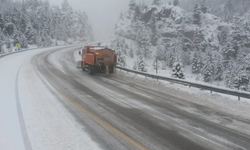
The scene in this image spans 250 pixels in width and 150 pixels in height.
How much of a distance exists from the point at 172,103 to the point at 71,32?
12282 cm

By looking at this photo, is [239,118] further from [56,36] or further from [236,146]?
[56,36]

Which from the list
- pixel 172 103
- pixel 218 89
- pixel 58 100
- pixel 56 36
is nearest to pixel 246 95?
pixel 218 89

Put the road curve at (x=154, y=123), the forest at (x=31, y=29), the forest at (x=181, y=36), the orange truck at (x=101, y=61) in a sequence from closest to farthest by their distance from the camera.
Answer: the road curve at (x=154, y=123) < the orange truck at (x=101, y=61) < the forest at (x=31, y=29) < the forest at (x=181, y=36)

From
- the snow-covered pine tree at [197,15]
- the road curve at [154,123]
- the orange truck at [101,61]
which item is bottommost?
the road curve at [154,123]

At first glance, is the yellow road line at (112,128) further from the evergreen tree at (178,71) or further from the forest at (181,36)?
the forest at (181,36)

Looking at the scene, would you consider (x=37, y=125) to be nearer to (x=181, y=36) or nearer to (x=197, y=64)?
(x=197, y=64)

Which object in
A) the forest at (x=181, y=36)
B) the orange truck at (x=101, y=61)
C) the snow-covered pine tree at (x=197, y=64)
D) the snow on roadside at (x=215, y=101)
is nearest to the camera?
the snow on roadside at (x=215, y=101)

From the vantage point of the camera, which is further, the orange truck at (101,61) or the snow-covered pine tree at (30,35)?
the snow-covered pine tree at (30,35)

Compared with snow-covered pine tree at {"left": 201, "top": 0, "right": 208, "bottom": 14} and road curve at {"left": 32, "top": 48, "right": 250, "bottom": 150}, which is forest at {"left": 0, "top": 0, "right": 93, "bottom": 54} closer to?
road curve at {"left": 32, "top": 48, "right": 250, "bottom": 150}

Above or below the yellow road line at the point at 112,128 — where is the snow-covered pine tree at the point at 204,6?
above

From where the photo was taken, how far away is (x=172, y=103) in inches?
333

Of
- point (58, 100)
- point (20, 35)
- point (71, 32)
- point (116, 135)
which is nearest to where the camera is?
point (116, 135)

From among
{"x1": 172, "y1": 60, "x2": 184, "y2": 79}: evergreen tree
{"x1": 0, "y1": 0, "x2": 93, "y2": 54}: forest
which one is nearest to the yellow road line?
{"x1": 172, "y1": 60, "x2": 184, "y2": 79}: evergreen tree

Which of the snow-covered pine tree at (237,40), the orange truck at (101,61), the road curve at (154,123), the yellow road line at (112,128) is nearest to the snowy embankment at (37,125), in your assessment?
the road curve at (154,123)
